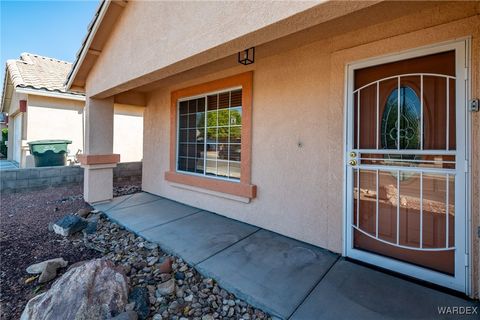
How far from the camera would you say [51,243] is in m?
3.86

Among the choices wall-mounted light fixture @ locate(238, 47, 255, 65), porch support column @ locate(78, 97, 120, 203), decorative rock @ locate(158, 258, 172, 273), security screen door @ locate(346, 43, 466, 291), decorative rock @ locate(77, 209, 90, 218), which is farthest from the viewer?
porch support column @ locate(78, 97, 120, 203)

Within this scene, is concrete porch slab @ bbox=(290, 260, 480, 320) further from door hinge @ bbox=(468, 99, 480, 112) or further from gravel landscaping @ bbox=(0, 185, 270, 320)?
door hinge @ bbox=(468, 99, 480, 112)

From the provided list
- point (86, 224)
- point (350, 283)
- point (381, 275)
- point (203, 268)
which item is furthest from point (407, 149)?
point (86, 224)

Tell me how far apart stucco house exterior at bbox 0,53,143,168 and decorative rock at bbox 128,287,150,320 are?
727 cm

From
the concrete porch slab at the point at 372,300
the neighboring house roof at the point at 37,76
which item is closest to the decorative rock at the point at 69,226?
the concrete porch slab at the point at 372,300

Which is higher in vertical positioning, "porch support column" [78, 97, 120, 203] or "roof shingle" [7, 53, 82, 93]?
"roof shingle" [7, 53, 82, 93]

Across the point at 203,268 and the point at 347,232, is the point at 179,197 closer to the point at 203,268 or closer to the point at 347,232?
the point at 203,268

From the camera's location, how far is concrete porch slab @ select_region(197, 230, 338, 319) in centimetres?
243

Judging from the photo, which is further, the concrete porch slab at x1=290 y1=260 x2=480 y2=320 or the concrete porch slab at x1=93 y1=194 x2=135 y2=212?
the concrete porch slab at x1=93 y1=194 x2=135 y2=212

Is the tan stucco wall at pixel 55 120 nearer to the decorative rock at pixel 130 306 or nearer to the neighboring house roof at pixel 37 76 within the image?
the neighboring house roof at pixel 37 76

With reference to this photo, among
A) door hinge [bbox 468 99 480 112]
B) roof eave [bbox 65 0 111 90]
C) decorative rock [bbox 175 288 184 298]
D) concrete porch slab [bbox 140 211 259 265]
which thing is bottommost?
decorative rock [bbox 175 288 184 298]

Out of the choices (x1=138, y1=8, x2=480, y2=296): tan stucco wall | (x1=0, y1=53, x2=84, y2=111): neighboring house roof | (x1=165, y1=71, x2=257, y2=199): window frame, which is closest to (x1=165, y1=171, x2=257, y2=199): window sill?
(x1=165, y1=71, x2=257, y2=199): window frame

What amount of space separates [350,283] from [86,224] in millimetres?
4798

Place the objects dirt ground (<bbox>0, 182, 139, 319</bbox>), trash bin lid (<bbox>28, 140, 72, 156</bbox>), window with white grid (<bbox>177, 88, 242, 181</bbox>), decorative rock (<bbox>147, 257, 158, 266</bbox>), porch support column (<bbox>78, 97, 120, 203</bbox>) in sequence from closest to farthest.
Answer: dirt ground (<bbox>0, 182, 139, 319</bbox>) < decorative rock (<bbox>147, 257, 158, 266</bbox>) < window with white grid (<bbox>177, 88, 242, 181</bbox>) < porch support column (<bbox>78, 97, 120, 203</bbox>) < trash bin lid (<bbox>28, 140, 72, 156</bbox>)
